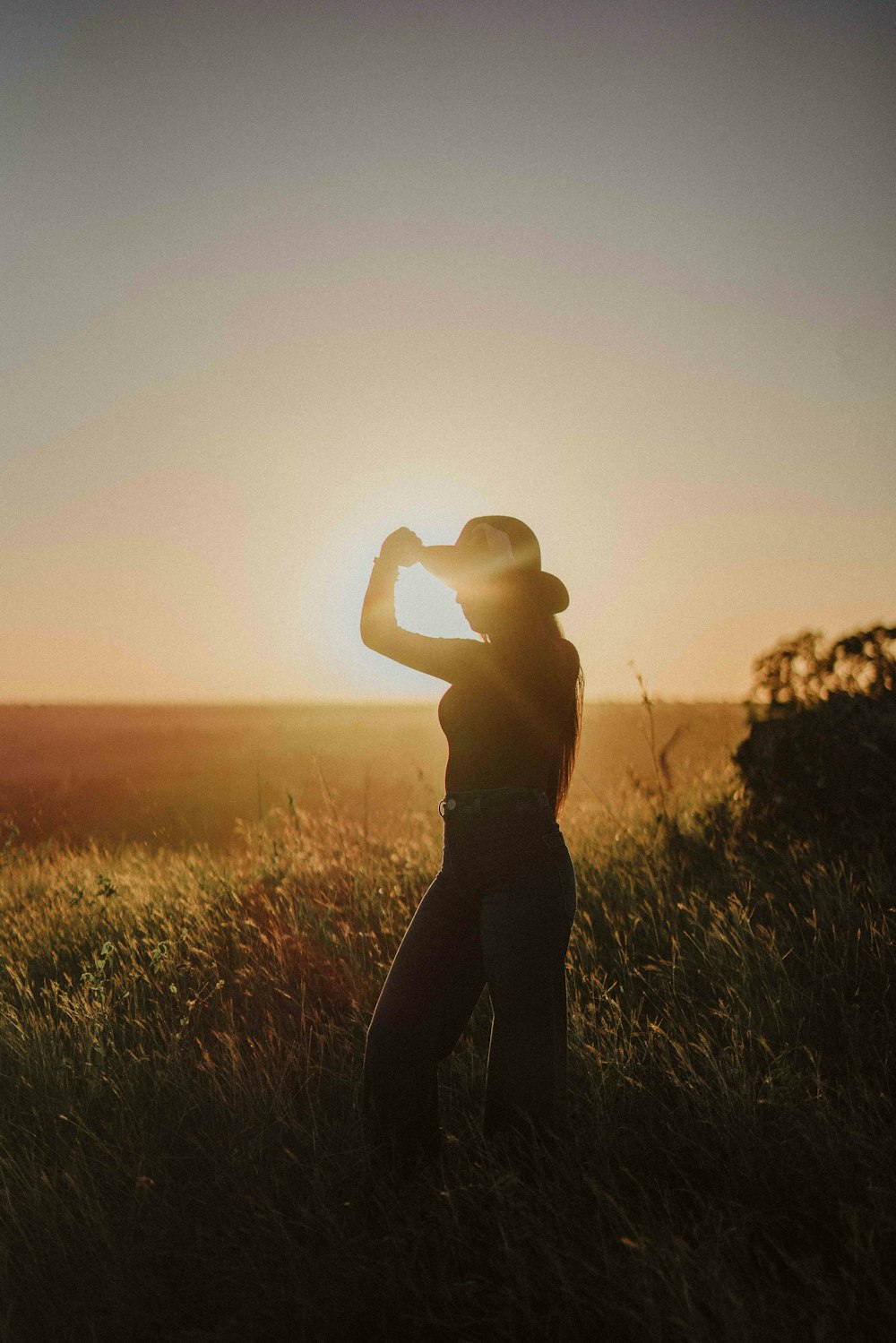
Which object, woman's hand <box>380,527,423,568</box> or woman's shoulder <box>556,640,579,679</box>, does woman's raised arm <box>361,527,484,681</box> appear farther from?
woman's shoulder <box>556,640,579,679</box>

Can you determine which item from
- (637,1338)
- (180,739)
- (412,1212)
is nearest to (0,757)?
(412,1212)

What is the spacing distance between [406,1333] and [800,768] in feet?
13.8

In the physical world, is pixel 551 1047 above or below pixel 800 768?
below

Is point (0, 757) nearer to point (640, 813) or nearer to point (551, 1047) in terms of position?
point (640, 813)

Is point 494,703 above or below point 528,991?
above

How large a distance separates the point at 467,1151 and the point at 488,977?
0.68 m

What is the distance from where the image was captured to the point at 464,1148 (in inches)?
98.8

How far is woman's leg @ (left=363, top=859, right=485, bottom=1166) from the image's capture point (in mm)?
2379

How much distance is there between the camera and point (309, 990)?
12.3ft

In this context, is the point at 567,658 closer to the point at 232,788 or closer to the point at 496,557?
the point at 496,557

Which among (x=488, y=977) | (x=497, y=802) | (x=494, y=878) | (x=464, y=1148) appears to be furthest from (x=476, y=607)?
(x=464, y=1148)

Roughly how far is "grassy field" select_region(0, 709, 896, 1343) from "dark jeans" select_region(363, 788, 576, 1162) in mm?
181

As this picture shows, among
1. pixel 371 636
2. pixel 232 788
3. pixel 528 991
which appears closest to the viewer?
pixel 528 991

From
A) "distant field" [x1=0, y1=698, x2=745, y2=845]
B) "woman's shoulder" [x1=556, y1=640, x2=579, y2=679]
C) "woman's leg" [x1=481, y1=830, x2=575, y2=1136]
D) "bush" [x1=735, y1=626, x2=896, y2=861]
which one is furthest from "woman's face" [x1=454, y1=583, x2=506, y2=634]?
"bush" [x1=735, y1=626, x2=896, y2=861]
